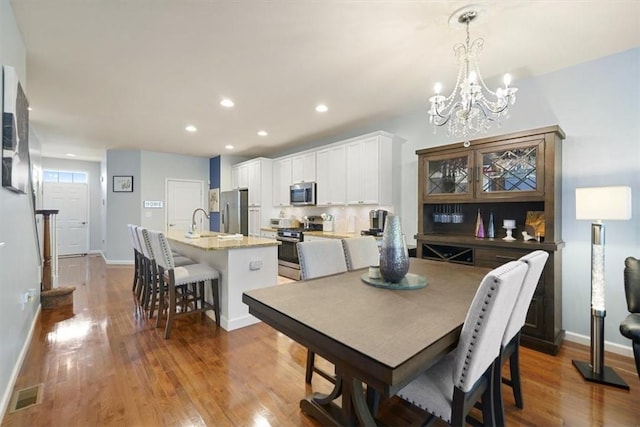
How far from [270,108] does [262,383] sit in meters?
3.25

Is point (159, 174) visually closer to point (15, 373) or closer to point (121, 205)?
point (121, 205)

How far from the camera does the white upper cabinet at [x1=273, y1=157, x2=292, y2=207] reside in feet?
19.6

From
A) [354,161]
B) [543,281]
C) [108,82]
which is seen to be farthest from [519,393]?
[108,82]

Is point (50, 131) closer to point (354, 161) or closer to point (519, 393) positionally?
point (354, 161)

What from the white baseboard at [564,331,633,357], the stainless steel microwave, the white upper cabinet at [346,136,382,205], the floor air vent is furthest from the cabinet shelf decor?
the floor air vent

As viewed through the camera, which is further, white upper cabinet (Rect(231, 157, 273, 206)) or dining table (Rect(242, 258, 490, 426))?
white upper cabinet (Rect(231, 157, 273, 206))

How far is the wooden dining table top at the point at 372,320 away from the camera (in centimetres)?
97

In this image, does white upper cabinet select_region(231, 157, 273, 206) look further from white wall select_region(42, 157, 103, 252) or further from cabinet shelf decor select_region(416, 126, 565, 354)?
white wall select_region(42, 157, 103, 252)

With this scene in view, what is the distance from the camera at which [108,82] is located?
3150 millimetres

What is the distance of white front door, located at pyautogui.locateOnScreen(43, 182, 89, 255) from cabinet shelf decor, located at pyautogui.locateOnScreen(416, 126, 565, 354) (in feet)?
29.7

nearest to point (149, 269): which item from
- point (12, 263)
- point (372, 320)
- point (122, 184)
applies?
point (12, 263)

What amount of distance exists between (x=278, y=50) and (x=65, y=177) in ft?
27.8

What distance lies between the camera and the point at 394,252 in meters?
1.75

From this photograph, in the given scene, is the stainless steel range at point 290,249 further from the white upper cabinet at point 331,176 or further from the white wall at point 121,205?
the white wall at point 121,205
